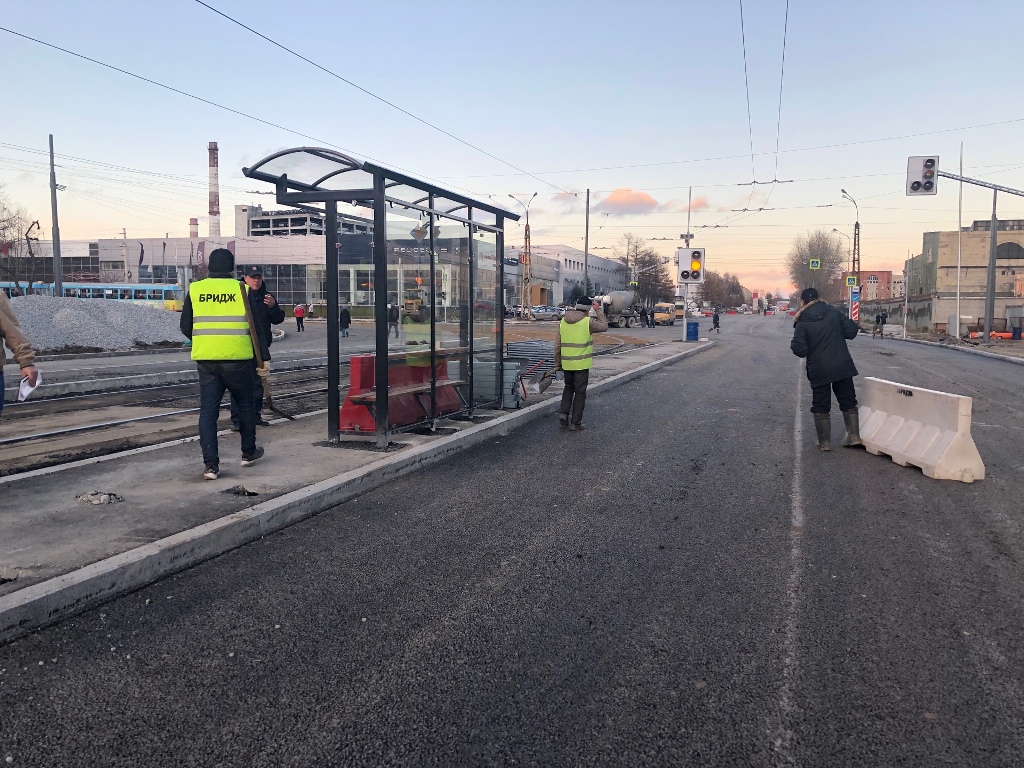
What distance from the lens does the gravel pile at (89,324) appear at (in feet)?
79.4

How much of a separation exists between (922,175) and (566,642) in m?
25.5

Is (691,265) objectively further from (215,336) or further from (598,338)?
(215,336)

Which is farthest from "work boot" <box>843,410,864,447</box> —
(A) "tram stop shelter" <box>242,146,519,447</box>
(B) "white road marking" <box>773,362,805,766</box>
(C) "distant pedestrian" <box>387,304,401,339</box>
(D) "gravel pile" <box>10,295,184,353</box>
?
(D) "gravel pile" <box>10,295,184,353</box>

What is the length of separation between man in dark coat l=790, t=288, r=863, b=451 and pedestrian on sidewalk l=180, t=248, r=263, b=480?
20.1ft

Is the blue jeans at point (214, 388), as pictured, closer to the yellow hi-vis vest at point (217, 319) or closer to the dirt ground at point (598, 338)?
the yellow hi-vis vest at point (217, 319)

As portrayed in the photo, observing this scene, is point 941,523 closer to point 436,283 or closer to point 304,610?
point 304,610

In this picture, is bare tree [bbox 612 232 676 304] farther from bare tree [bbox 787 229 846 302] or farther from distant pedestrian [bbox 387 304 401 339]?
A: distant pedestrian [bbox 387 304 401 339]

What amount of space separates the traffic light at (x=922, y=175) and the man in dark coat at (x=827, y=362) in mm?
18436

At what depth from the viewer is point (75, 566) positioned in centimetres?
440

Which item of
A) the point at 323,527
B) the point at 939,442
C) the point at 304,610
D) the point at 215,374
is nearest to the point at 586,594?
the point at 304,610

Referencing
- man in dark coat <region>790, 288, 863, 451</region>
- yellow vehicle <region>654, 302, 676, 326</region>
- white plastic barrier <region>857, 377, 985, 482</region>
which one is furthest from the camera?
yellow vehicle <region>654, 302, 676, 326</region>

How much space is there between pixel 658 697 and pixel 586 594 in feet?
3.94

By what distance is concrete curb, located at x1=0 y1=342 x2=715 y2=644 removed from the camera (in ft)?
12.8

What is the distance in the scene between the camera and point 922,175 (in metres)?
24.5
